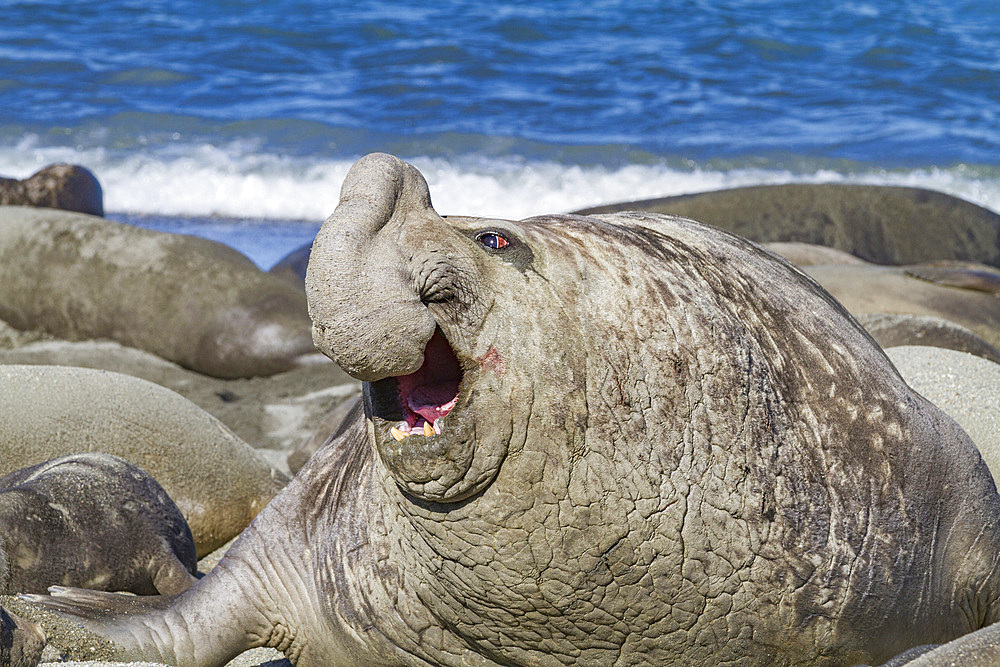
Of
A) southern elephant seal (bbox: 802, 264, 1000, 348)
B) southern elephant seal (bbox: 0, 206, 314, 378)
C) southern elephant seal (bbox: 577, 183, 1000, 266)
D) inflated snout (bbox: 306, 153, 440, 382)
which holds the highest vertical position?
inflated snout (bbox: 306, 153, 440, 382)

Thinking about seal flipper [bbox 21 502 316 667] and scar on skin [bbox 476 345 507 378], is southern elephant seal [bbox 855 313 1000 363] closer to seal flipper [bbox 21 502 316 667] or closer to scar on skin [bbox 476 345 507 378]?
seal flipper [bbox 21 502 316 667]

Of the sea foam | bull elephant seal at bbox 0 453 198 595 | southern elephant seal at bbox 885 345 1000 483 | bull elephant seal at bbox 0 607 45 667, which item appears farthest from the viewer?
the sea foam

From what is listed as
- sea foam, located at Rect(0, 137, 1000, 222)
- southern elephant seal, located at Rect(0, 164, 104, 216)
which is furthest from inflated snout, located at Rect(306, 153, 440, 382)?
sea foam, located at Rect(0, 137, 1000, 222)

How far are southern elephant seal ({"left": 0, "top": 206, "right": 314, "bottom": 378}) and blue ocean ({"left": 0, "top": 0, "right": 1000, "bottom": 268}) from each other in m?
2.59

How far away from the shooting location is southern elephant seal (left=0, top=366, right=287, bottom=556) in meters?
4.23

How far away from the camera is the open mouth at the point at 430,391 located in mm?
2094

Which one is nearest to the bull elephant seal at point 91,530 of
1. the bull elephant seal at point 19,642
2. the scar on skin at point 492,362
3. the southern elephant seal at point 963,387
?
the bull elephant seal at point 19,642

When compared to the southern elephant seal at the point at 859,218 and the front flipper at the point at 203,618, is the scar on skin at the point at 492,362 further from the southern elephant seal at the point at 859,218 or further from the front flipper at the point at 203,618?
the southern elephant seal at the point at 859,218

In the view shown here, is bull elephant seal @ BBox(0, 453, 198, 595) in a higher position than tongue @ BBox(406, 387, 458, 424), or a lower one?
lower

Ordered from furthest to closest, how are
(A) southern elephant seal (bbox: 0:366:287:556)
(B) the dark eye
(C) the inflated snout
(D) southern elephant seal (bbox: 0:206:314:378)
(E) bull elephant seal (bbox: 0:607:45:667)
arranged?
(D) southern elephant seal (bbox: 0:206:314:378)
(A) southern elephant seal (bbox: 0:366:287:556)
(E) bull elephant seal (bbox: 0:607:45:667)
(B) the dark eye
(C) the inflated snout

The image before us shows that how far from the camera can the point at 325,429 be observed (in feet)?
17.7

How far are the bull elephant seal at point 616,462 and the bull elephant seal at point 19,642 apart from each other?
2.02 ft

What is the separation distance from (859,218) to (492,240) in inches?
286

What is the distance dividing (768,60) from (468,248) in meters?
17.9
